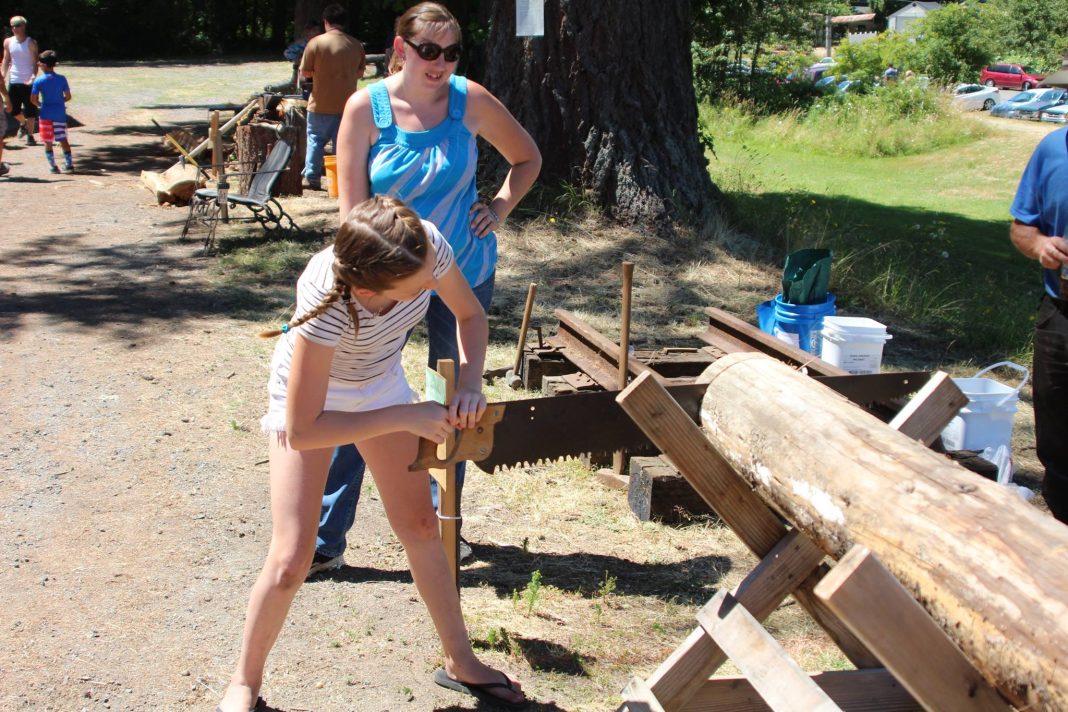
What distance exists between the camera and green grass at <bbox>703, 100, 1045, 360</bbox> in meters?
8.62

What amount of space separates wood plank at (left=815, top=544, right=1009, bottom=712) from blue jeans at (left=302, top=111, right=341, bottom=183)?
10.1 metres

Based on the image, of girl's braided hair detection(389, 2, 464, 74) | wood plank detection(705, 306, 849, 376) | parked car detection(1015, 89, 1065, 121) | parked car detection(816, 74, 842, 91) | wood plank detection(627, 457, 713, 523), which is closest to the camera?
girl's braided hair detection(389, 2, 464, 74)

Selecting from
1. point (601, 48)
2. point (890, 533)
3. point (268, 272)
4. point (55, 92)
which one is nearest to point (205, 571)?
point (890, 533)

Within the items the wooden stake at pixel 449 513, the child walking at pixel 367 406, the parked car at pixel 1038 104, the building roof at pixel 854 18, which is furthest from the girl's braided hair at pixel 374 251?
the building roof at pixel 854 18

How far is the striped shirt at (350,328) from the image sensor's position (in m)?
2.80

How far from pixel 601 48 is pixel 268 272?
3.66m

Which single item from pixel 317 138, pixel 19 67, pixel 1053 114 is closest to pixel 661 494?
pixel 317 138

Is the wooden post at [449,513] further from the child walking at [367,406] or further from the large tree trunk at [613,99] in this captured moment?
the large tree trunk at [613,99]

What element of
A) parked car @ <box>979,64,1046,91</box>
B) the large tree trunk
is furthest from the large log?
parked car @ <box>979,64,1046,91</box>

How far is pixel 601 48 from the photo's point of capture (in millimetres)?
9570

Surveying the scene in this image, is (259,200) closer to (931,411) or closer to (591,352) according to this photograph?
(591,352)

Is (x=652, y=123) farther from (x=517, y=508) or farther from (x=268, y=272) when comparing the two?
(x=517, y=508)

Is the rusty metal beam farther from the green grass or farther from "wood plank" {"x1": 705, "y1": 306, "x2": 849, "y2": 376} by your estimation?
the green grass

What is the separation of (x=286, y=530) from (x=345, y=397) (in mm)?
428
